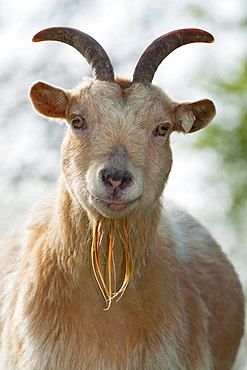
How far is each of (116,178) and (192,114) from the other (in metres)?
1.42

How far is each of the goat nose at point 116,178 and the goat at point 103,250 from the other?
0.20 meters

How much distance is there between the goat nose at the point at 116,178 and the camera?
20.8 feet

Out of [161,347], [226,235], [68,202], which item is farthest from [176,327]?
[226,235]

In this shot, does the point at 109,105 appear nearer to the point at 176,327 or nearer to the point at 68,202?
the point at 68,202

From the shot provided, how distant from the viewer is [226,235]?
22953mm

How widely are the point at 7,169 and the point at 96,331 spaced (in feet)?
34.3

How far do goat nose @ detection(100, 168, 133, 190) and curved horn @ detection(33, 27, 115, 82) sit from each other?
3.42 feet

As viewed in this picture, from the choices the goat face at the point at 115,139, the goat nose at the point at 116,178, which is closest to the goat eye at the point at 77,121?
the goat face at the point at 115,139

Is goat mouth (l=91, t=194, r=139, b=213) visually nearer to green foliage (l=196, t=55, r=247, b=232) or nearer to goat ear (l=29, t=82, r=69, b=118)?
goat ear (l=29, t=82, r=69, b=118)

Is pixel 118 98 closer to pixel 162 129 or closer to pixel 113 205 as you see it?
pixel 162 129

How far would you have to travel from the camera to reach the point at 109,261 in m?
6.96

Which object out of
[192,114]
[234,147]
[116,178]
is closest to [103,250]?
[116,178]

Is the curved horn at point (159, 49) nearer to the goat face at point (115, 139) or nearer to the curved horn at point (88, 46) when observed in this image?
the goat face at point (115, 139)

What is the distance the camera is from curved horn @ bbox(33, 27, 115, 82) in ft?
23.4
